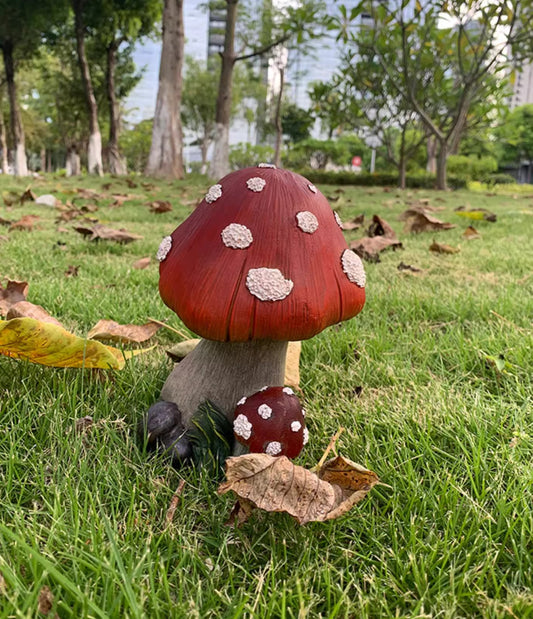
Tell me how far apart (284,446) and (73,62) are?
88.6 ft

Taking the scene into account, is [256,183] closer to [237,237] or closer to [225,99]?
[237,237]

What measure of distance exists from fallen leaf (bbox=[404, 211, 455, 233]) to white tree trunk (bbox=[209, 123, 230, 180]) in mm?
9006

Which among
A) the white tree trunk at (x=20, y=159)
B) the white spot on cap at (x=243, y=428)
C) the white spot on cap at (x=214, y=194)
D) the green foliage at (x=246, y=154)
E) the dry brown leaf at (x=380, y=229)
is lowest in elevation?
the white spot on cap at (x=243, y=428)

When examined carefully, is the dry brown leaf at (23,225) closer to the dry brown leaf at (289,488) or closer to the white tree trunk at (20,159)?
the dry brown leaf at (289,488)

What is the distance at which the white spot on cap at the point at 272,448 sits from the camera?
1124 millimetres

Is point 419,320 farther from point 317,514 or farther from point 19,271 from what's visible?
point 19,271

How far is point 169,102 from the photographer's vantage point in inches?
498

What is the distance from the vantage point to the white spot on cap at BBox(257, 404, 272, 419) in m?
1.15

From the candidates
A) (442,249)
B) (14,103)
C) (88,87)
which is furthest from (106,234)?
(14,103)

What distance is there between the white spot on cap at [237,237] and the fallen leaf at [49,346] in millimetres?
481

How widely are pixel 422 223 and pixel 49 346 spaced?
14.2 ft

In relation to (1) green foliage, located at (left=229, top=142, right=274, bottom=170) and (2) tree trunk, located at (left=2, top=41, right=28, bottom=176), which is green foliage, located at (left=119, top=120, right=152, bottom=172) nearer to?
(1) green foliage, located at (left=229, top=142, right=274, bottom=170)

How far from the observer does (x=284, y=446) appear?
1.15m

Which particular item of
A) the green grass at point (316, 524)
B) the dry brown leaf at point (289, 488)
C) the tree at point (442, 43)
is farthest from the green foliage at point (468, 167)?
the dry brown leaf at point (289, 488)
